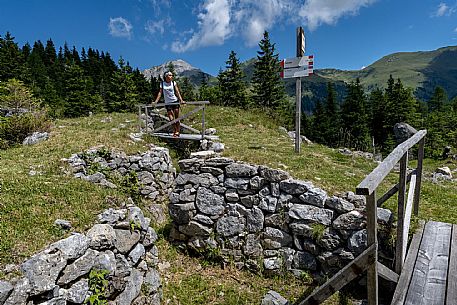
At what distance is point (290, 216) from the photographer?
5.26m

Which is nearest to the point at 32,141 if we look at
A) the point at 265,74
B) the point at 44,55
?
the point at 265,74

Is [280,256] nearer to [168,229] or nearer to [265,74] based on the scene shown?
[168,229]

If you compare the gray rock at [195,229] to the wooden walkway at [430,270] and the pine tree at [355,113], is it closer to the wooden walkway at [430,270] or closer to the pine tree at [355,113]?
the wooden walkway at [430,270]

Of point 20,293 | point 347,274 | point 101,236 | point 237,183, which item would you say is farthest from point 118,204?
point 347,274

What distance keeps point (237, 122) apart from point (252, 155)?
7.31 m

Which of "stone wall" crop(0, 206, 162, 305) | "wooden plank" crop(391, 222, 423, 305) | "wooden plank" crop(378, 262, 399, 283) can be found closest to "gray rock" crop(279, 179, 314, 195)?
"wooden plank" crop(391, 222, 423, 305)

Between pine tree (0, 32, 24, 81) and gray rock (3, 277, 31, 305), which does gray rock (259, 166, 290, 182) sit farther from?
pine tree (0, 32, 24, 81)

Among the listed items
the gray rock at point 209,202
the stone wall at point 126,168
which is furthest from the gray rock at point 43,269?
the stone wall at point 126,168

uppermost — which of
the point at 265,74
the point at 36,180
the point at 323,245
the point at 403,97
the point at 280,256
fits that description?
the point at 265,74

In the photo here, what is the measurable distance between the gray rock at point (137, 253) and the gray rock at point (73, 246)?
897 mm

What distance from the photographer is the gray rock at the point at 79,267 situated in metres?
3.28

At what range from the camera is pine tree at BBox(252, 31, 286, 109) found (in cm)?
3641

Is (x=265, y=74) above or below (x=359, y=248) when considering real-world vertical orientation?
above

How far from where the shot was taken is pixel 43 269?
3139 mm
